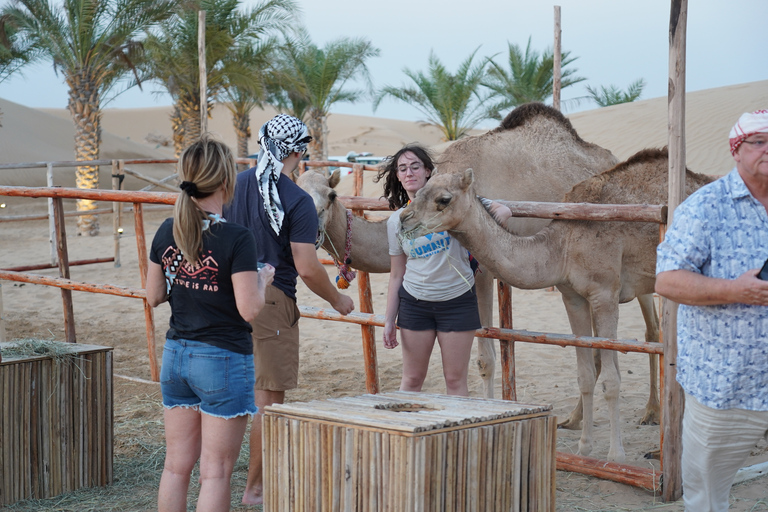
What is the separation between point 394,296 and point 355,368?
3326mm

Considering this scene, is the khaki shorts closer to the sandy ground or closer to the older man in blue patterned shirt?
the sandy ground

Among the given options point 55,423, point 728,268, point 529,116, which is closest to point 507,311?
point 529,116

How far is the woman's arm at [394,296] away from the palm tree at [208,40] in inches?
602

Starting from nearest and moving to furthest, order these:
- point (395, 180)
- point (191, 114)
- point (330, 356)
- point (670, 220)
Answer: point (670, 220)
point (395, 180)
point (330, 356)
point (191, 114)

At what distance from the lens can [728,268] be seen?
258cm

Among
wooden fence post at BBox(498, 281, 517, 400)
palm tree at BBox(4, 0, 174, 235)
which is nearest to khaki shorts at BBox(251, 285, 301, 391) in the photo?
wooden fence post at BBox(498, 281, 517, 400)

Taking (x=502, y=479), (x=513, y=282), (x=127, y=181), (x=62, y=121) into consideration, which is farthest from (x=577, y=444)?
(x=62, y=121)

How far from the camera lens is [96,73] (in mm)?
18297

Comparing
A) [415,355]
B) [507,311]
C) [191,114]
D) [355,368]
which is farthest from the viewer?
[191,114]

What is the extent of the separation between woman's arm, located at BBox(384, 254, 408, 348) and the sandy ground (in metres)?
1.13

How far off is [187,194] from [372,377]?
8.13ft

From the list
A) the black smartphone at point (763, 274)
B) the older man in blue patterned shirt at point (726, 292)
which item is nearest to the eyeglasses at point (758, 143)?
the older man in blue patterned shirt at point (726, 292)

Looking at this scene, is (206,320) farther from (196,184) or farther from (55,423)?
(55,423)

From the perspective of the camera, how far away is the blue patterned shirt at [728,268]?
2566 millimetres
